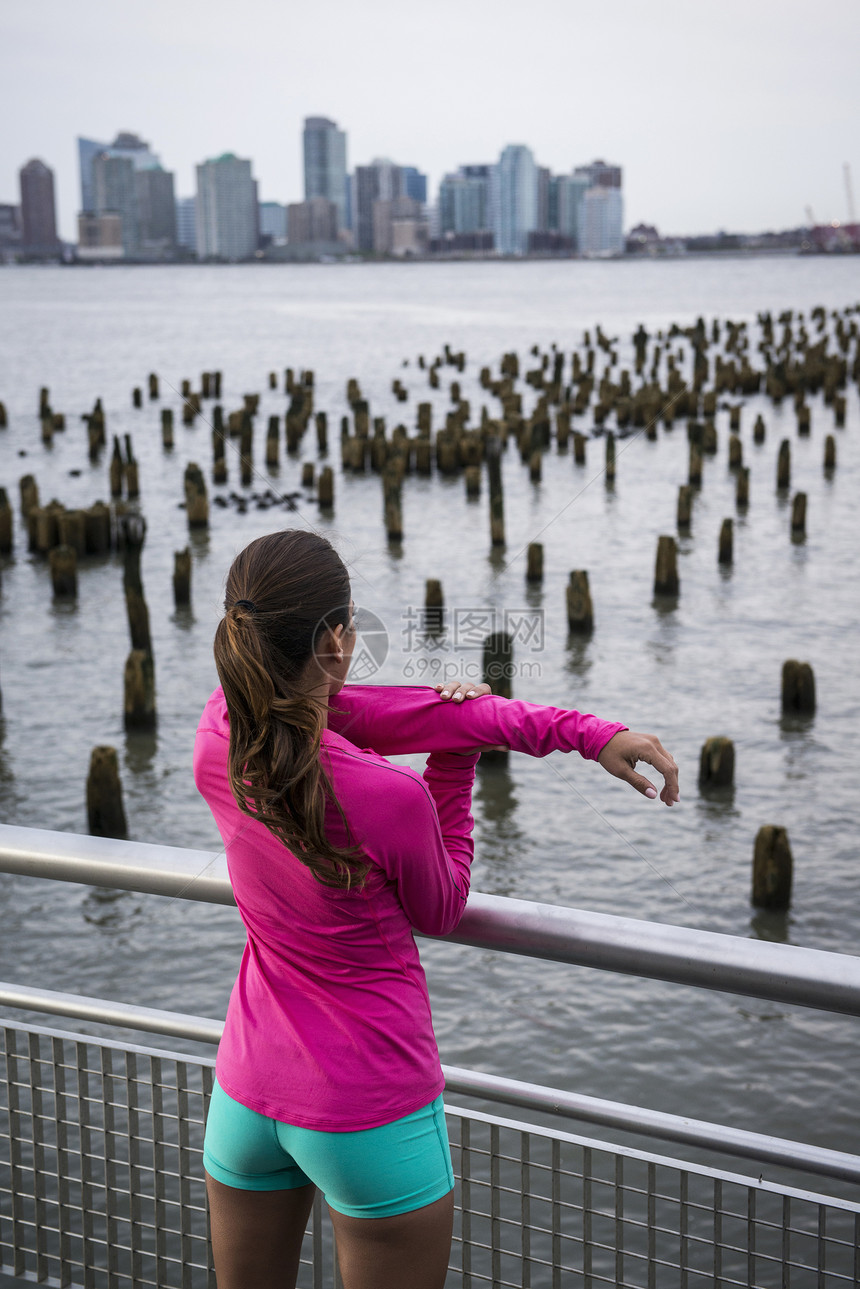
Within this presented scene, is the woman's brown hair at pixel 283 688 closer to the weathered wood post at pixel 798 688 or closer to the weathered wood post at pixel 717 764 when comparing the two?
the weathered wood post at pixel 717 764

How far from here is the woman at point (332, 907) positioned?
5.62 ft

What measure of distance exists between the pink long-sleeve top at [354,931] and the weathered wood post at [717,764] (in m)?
8.39

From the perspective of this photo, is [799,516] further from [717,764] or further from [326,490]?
[717,764]

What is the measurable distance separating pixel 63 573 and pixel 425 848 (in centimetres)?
1514

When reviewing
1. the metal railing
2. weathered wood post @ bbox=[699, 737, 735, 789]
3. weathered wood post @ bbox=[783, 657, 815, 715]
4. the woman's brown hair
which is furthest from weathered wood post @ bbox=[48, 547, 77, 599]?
the woman's brown hair

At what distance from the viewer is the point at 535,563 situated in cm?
→ 1599

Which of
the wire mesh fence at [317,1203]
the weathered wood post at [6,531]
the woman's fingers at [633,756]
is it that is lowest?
the weathered wood post at [6,531]

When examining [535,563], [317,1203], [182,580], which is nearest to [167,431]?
[182,580]

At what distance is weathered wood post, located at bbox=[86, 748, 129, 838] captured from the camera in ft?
30.3

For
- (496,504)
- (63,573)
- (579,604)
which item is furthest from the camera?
(496,504)

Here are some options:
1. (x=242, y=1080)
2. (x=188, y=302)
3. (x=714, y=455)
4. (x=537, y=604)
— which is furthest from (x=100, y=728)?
(x=188, y=302)

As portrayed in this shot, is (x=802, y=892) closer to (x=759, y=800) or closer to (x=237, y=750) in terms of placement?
(x=759, y=800)

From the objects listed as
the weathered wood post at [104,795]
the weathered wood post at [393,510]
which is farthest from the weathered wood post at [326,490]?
the weathered wood post at [104,795]

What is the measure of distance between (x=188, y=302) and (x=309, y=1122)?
366 feet
